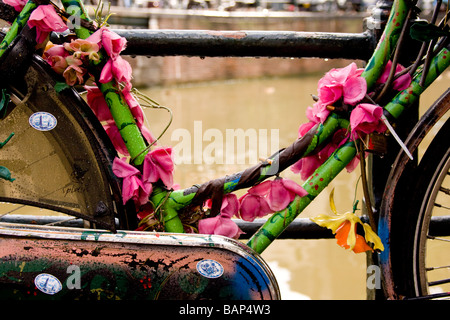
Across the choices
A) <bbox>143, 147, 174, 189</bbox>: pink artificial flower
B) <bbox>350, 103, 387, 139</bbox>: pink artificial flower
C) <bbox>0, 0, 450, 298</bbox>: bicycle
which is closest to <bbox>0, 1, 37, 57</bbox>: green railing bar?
<bbox>0, 0, 450, 298</bbox>: bicycle

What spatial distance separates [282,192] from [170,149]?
0.26 metres

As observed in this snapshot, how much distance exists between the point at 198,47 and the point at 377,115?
1.52 feet

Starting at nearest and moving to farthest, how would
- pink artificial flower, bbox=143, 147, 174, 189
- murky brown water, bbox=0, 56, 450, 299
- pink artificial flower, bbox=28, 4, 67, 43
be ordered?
pink artificial flower, bbox=28, 4, 67, 43, pink artificial flower, bbox=143, 147, 174, 189, murky brown water, bbox=0, 56, 450, 299

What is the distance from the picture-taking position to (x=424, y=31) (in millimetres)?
965

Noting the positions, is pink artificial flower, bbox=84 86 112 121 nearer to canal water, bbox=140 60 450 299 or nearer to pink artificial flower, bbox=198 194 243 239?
pink artificial flower, bbox=198 194 243 239

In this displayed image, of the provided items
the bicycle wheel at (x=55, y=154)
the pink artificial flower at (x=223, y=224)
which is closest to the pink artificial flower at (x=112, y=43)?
the bicycle wheel at (x=55, y=154)

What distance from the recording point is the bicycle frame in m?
1.03

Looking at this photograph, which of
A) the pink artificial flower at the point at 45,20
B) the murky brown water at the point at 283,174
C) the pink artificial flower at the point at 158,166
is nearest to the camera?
the pink artificial flower at the point at 45,20

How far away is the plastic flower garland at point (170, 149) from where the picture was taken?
3.24 feet

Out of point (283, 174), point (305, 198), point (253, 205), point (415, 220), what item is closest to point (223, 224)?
point (253, 205)

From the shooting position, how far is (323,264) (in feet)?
7.91

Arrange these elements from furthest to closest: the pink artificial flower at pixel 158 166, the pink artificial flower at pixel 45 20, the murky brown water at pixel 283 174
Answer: the murky brown water at pixel 283 174
the pink artificial flower at pixel 158 166
the pink artificial flower at pixel 45 20

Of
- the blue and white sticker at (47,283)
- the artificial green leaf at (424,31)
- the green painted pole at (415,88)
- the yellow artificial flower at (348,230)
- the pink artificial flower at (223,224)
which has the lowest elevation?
the blue and white sticker at (47,283)

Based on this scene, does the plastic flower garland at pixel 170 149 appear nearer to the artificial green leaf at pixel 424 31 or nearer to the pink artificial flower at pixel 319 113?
the pink artificial flower at pixel 319 113
